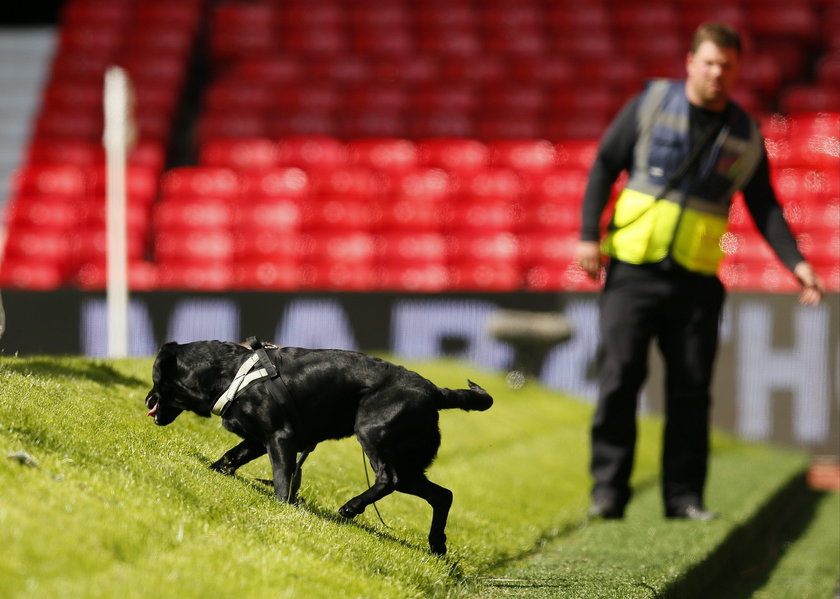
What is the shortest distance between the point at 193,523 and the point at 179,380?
0.47 metres

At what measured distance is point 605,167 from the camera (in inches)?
211

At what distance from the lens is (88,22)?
593 inches

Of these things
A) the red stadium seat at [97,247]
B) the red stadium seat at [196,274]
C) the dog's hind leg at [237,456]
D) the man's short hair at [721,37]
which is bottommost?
the red stadium seat at [196,274]

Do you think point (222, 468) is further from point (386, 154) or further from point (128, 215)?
point (386, 154)

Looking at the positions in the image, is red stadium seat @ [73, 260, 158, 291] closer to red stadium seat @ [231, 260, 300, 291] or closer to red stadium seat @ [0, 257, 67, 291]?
red stadium seat @ [0, 257, 67, 291]

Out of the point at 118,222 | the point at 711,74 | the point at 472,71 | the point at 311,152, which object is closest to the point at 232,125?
the point at 311,152

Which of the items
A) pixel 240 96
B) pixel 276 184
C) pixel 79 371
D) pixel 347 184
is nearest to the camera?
pixel 79 371

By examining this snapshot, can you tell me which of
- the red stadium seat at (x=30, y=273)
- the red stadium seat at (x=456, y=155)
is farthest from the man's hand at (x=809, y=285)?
the red stadium seat at (x=30, y=273)

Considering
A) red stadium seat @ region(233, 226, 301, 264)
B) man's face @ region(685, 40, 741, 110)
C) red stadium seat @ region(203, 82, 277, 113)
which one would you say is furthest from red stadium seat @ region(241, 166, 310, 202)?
man's face @ region(685, 40, 741, 110)

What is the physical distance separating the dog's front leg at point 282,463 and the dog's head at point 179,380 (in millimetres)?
213

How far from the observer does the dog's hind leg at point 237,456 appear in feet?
11.3

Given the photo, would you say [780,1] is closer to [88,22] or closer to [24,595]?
[88,22]

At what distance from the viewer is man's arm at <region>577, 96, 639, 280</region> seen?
5.29m

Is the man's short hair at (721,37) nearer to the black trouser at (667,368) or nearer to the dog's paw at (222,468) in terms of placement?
the black trouser at (667,368)
